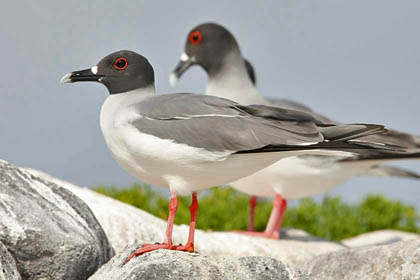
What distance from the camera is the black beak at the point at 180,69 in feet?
30.1

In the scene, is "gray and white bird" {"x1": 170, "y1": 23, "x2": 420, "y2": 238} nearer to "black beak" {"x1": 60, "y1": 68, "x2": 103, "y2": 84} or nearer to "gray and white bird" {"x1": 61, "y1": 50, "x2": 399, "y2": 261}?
"gray and white bird" {"x1": 61, "y1": 50, "x2": 399, "y2": 261}

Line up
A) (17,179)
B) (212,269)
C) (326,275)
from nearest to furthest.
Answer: (212,269) < (17,179) < (326,275)

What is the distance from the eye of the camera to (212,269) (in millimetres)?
4691

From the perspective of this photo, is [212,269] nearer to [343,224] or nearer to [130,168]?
[130,168]

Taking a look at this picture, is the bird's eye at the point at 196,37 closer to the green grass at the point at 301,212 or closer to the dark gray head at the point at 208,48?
the dark gray head at the point at 208,48

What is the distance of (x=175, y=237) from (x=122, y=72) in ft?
8.93

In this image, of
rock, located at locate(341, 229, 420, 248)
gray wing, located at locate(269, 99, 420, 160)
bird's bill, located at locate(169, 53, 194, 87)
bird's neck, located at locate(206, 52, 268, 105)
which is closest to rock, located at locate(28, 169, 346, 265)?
rock, located at locate(341, 229, 420, 248)

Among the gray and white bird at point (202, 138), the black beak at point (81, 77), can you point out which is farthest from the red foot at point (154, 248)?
the black beak at point (81, 77)

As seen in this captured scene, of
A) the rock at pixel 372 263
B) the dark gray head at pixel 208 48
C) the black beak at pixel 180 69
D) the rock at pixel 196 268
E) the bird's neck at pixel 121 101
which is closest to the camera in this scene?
the rock at pixel 196 268

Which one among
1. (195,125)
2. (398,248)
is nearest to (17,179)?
(195,125)

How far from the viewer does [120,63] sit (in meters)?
5.36

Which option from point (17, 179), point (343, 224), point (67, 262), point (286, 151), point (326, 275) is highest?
point (286, 151)

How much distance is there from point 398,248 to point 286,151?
1700 millimetres

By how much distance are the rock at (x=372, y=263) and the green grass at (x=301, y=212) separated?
5660 millimetres
